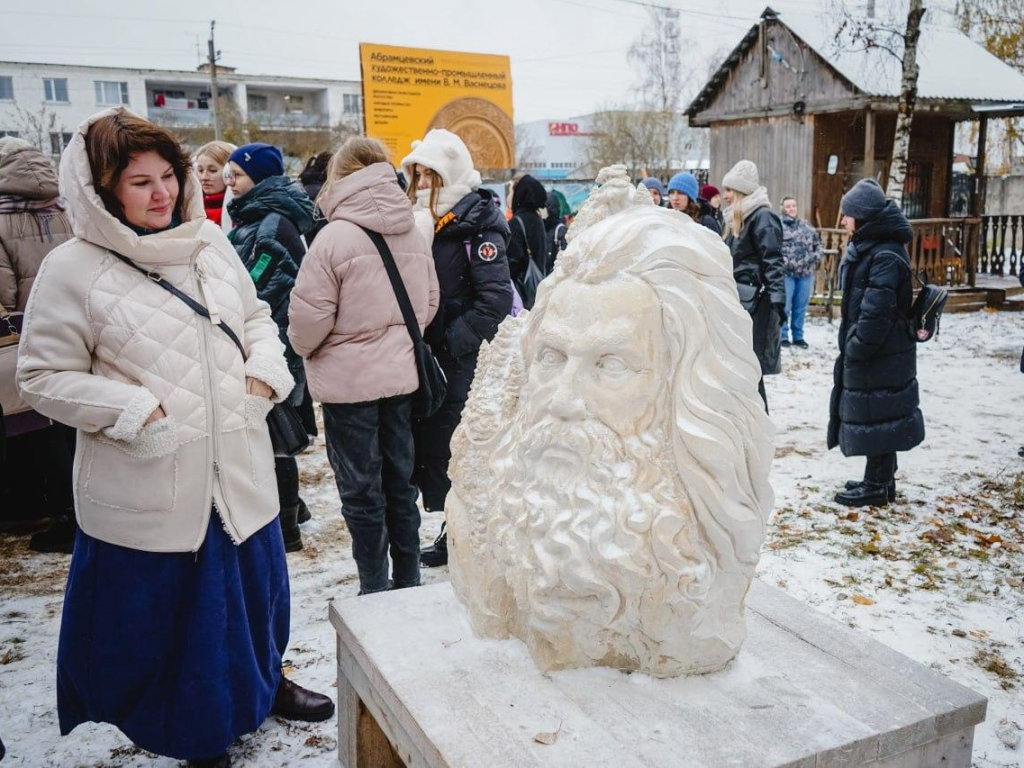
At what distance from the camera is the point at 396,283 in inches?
142

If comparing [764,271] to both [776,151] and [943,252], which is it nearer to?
[943,252]

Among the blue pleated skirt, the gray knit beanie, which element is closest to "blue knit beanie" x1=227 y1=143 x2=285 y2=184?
the blue pleated skirt

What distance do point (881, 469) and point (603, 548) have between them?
3614 mm

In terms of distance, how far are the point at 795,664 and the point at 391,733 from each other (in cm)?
119

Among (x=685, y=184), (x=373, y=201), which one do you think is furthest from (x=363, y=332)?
(x=685, y=184)

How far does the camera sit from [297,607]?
4.05m

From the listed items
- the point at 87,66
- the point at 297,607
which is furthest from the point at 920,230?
the point at 87,66

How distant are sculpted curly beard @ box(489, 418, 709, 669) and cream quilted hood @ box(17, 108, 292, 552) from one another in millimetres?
971

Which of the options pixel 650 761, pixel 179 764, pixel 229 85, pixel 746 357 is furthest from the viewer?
pixel 229 85

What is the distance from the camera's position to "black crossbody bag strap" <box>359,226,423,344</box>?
11.8ft

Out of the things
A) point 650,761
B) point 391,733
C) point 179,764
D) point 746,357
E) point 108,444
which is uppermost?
point 746,357

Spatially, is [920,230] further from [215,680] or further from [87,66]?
[87,66]

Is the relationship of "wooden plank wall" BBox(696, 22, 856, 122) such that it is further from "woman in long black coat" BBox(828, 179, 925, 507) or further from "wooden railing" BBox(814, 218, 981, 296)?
"woman in long black coat" BBox(828, 179, 925, 507)

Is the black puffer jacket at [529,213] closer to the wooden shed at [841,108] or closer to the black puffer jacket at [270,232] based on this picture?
the black puffer jacket at [270,232]
